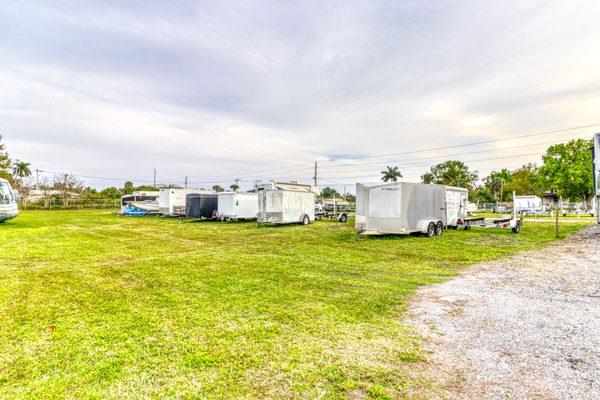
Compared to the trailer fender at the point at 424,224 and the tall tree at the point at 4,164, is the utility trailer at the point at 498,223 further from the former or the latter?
the tall tree at the point at 4,164

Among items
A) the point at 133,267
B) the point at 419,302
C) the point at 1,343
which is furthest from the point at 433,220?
the point at 1,343

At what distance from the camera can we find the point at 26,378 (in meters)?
3.13

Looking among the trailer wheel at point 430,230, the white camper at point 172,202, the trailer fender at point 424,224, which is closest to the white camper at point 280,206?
the trailer fender at point 424,224

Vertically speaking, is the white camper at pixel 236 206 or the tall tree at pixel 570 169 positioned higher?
the tall tree at pixel 570 169

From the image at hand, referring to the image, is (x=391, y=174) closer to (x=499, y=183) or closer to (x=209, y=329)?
(x=499, y=183)

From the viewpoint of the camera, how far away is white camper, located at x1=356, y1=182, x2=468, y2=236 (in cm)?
1489

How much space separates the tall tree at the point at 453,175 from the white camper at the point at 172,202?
179 feet

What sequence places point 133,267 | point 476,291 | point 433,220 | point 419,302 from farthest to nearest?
point 433,220
point 133,267
point 476,291
point 419,302

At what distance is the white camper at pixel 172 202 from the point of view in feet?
109

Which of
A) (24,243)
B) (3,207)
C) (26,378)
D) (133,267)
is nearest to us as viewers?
(26,378)

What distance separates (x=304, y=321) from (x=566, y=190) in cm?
5388

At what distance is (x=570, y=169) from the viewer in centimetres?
4203

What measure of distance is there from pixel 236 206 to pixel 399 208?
14800 mm

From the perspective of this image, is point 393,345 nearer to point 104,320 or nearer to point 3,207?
point 104,320
